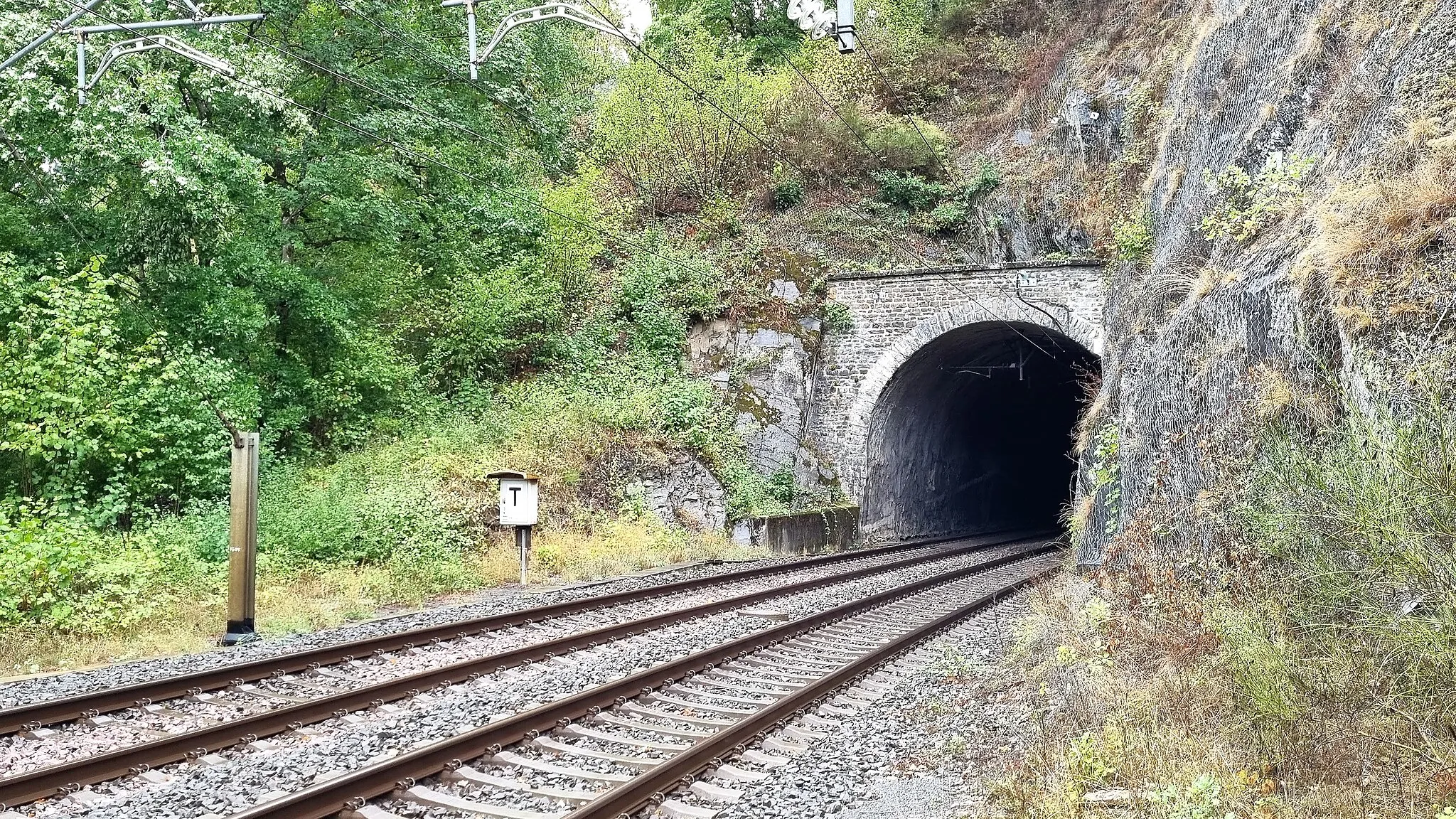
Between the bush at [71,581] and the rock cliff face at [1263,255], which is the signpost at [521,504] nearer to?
the bush at [71,581]

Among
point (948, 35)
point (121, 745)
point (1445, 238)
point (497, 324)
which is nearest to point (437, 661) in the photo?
point (121, 745)

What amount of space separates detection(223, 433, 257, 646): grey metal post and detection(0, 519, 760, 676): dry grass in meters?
0.25

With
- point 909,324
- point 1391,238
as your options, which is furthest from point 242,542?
point 909,324

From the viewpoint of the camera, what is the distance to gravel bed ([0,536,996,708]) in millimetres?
7234

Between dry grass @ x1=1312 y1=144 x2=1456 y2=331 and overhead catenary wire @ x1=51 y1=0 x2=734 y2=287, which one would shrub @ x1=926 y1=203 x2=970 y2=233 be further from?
dry grass @ x1=1312 y1=144 x2=1456 y2=331

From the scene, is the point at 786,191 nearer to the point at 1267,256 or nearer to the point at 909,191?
the point at 909,191

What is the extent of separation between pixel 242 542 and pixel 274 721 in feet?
12.4

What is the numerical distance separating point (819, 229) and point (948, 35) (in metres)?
9.35

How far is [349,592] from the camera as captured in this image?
11281 millimetres

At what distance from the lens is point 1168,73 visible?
19812mm

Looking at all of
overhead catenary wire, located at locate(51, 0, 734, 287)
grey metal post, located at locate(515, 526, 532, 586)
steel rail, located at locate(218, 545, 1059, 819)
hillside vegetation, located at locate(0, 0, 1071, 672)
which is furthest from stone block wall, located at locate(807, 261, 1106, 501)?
steel rail, located at locate(218, 545, 1059, 819)

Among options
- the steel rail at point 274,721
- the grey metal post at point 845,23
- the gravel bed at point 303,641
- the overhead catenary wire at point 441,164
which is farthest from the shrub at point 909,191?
the steel rail at point 274,721

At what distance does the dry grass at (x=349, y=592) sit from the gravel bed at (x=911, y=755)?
227 inches

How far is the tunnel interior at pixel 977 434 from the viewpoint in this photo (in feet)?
68.9
